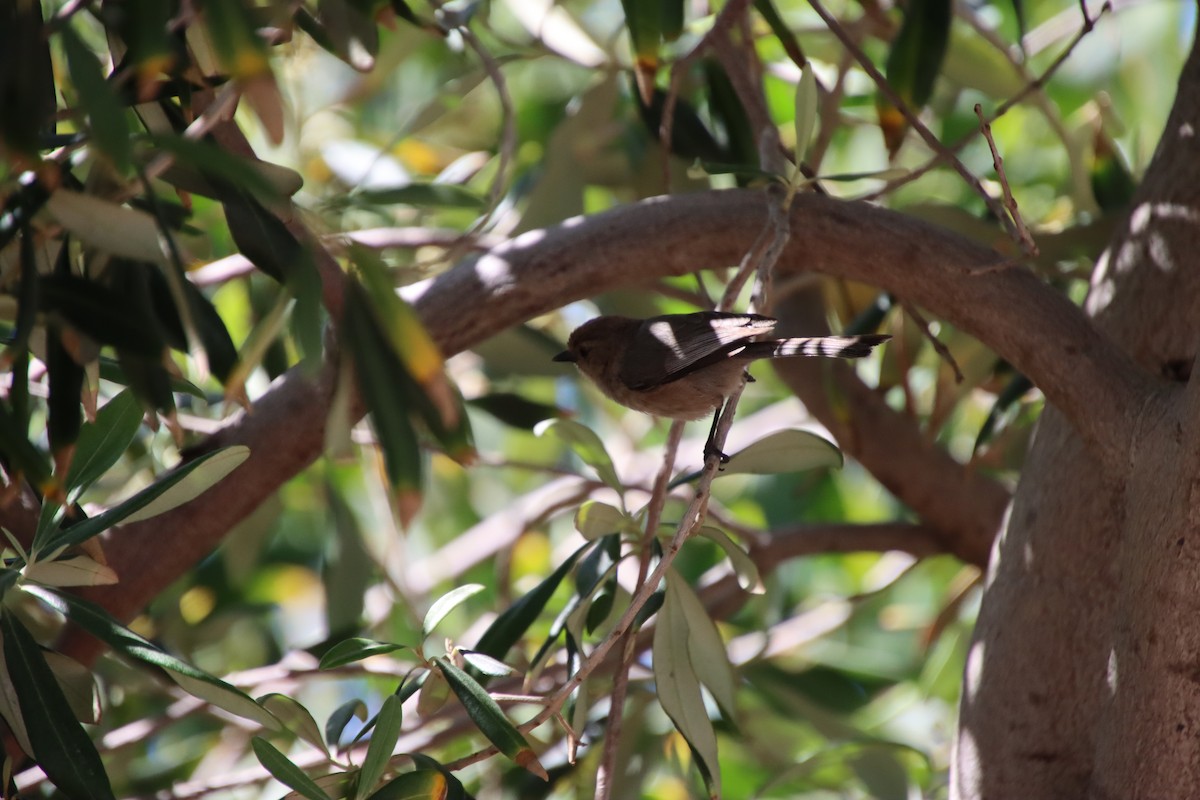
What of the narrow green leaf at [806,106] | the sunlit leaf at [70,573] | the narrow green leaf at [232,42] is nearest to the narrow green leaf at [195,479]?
the sunlit leaf at [70,573]

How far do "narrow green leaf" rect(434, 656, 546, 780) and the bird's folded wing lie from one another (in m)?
1.03

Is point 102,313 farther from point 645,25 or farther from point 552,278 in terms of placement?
point 552,278

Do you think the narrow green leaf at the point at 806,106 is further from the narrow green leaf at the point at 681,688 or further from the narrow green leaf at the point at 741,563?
the narrow green leaf at the point at 681,688

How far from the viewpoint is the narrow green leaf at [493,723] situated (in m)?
1.73

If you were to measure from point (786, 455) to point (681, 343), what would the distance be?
0.62m

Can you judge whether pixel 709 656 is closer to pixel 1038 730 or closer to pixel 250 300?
pixel 1038 730

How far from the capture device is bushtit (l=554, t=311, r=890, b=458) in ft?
8.37

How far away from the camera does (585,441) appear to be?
245 centimetres

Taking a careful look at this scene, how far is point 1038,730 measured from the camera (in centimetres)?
197

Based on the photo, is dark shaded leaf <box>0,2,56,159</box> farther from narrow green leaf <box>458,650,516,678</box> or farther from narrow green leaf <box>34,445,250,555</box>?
narrow green leaf <box>458,650,516,678</box>

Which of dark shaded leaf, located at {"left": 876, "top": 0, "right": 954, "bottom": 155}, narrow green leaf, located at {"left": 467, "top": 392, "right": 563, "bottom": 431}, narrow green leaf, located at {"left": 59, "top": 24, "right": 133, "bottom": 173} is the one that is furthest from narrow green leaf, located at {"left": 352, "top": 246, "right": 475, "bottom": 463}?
narrow green leaf, located at {"left": 467, "top": 392, "right": 563, "bottom": 431}

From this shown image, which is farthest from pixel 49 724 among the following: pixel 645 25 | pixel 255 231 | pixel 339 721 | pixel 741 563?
pixel 645 25

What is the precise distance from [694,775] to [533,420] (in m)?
1.08

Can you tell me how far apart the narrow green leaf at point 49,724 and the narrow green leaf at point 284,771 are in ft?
0.79
